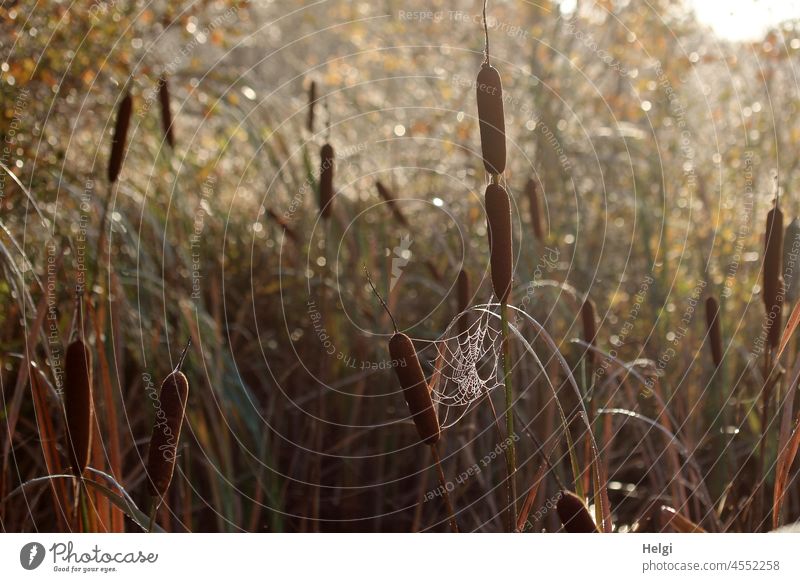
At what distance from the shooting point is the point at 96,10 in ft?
7.84

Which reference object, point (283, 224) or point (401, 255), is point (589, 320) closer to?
point (283, 224)

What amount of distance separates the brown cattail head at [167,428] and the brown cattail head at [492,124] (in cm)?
39

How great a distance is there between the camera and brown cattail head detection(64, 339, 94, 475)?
893 millimetres

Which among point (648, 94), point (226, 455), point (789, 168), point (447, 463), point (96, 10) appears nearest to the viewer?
point (226, 455)

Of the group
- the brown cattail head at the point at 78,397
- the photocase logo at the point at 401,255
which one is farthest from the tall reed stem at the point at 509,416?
the photocase logo at the point at 401,255

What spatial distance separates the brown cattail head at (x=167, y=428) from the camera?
0.84 metres

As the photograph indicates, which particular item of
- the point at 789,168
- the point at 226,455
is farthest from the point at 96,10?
the point at 789,168

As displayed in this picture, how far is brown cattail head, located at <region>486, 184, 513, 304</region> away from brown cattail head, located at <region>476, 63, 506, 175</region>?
3 centimetres

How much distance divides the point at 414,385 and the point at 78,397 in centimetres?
37

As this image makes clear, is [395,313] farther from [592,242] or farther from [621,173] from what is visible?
[621,173]

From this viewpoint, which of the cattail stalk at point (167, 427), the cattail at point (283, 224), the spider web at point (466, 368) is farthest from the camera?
the cattail at point (283, 224)
